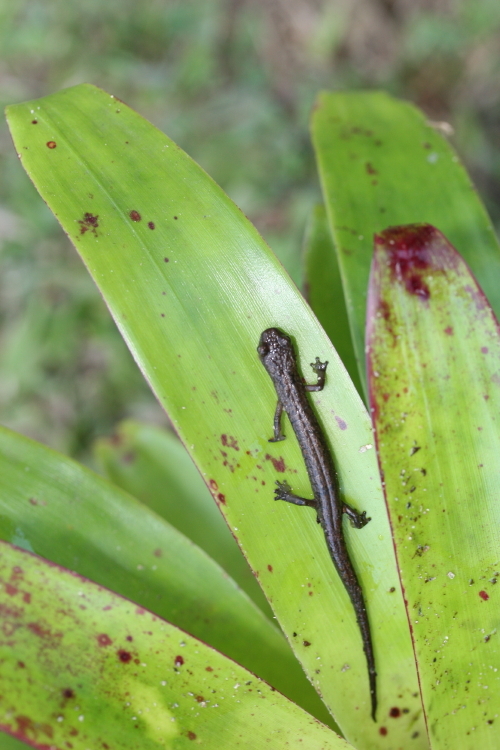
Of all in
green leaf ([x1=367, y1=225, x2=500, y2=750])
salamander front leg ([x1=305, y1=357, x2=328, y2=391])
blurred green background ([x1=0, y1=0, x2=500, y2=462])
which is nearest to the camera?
green leaf ([x1=367, y1=225, x2=500, y2=750])

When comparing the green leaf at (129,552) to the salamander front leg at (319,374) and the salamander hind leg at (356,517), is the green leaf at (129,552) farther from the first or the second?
the salamander front leg at (319,374)

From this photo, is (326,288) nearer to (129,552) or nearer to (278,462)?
(278,462)

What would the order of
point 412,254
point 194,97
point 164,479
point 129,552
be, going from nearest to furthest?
point 412,254
point 129,552
point 164,479
point 194,97

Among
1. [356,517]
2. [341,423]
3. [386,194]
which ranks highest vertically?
[386,194]

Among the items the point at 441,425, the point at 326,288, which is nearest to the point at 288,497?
the point at 441,425

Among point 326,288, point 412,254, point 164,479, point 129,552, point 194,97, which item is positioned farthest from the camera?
point 194,97

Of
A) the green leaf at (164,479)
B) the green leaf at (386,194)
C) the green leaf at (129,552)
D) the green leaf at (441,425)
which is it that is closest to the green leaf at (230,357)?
the green leaf at (441,425)

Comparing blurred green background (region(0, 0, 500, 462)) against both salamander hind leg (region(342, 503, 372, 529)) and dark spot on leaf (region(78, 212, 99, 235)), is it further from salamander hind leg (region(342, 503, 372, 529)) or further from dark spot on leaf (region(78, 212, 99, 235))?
salamander hind leg (region(342, 503, 372, 529))

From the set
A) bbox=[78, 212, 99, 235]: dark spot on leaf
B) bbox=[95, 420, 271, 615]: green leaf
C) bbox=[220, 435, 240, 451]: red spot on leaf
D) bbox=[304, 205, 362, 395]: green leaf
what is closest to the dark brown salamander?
bbox=[220, 435, 240, 451]: red spot on leaf
